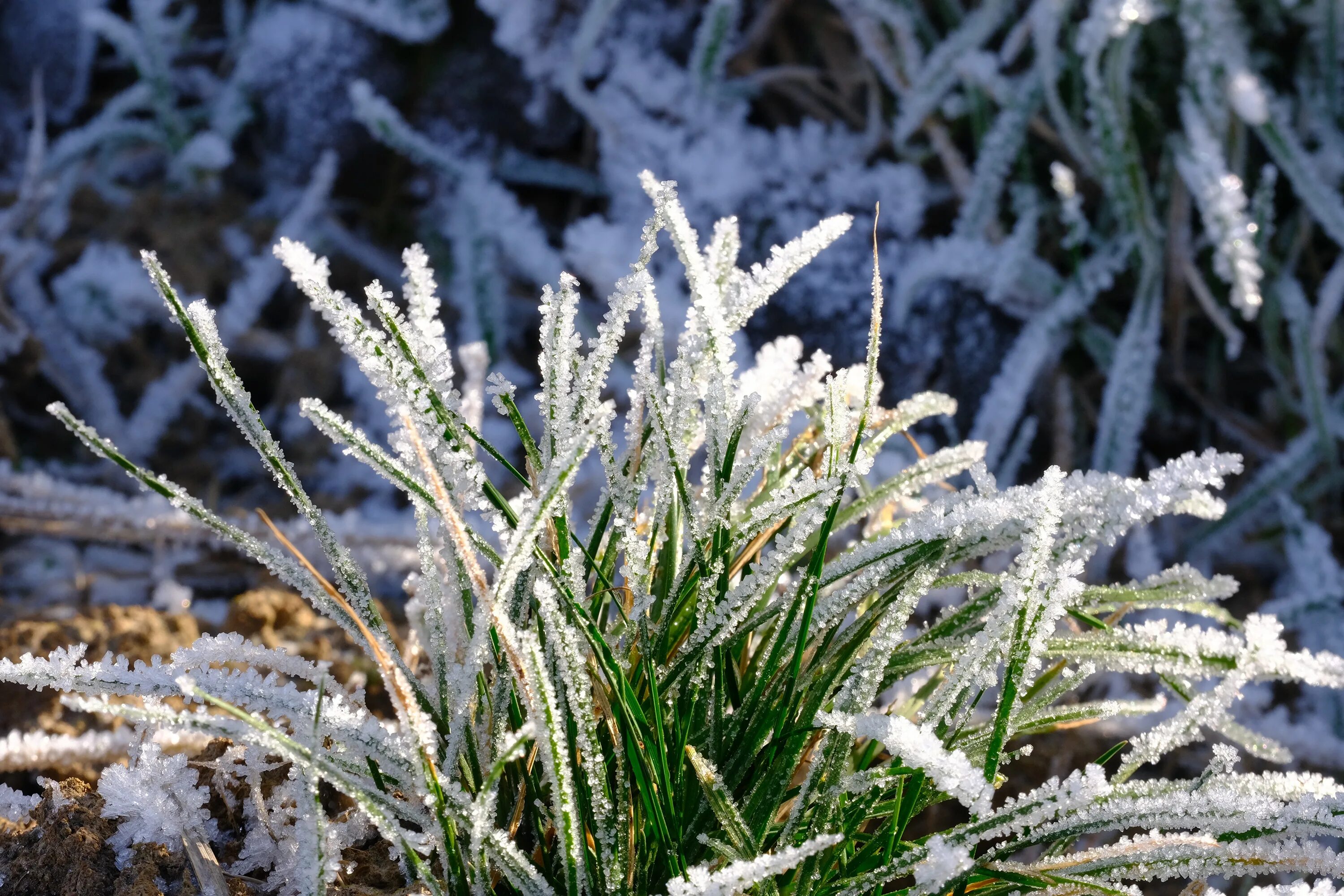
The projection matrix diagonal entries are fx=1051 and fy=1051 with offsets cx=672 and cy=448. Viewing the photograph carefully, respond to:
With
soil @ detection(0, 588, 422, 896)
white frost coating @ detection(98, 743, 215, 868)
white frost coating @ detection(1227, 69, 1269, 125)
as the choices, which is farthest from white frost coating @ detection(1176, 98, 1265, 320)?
white frost coating @ detection(98, 743, 215, 868)

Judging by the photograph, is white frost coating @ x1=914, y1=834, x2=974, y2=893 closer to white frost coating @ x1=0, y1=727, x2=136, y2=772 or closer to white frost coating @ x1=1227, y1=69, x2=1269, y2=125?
white frost coating @ x1=0, y1=727, x2=136, y2=772

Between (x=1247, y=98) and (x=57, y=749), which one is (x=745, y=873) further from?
(x=1247, y=98)

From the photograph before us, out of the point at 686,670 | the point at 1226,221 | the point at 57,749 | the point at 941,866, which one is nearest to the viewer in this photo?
the point at 941,866

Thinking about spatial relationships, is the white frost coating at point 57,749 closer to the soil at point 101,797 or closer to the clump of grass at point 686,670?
the soil at point 101,797

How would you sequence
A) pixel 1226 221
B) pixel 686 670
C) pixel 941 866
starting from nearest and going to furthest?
1. pixel 941 866
2. pixel 686 670
3. pixel 1226 221

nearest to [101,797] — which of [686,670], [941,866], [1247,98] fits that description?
[686,670]

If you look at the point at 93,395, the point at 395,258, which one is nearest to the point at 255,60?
the point at 395,258

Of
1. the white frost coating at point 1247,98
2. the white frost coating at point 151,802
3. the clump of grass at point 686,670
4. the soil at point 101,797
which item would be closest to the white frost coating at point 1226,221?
the white frost coating at point 1247,98
